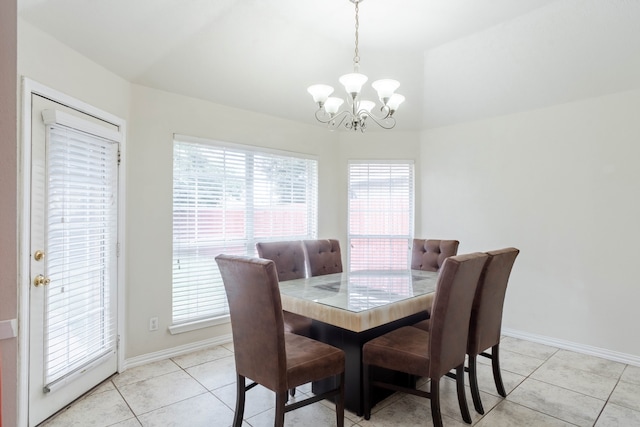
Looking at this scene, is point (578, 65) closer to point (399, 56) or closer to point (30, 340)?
point (399, 56)

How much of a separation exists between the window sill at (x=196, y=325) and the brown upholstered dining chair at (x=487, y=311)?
7.87ft

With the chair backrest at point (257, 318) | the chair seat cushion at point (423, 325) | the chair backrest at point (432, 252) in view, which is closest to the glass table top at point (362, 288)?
the chair backrest at point (432, 252)

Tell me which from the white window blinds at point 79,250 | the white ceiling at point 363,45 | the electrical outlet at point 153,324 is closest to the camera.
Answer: the white window blinds at point 79,250

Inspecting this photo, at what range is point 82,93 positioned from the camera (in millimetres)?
2543

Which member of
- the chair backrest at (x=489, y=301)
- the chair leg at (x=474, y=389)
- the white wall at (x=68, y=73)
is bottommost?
the chair leg at (x=474, y=389)

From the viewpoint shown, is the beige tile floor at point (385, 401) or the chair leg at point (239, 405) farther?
the beige tile floor at point (385, 401)

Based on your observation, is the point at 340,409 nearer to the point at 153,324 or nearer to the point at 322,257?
the point at 322,257

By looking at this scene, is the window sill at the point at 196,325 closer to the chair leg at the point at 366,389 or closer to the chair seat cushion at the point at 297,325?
the chair seat cushion at the point at 297,325

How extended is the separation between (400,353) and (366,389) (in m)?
0.37

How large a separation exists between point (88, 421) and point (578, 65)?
15.3 feet

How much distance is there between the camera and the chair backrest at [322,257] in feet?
11.1

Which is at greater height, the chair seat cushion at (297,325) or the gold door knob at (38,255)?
the gold door knob at (38,255)

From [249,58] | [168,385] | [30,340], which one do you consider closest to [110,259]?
[30,340]

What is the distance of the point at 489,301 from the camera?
2443 millimetres
